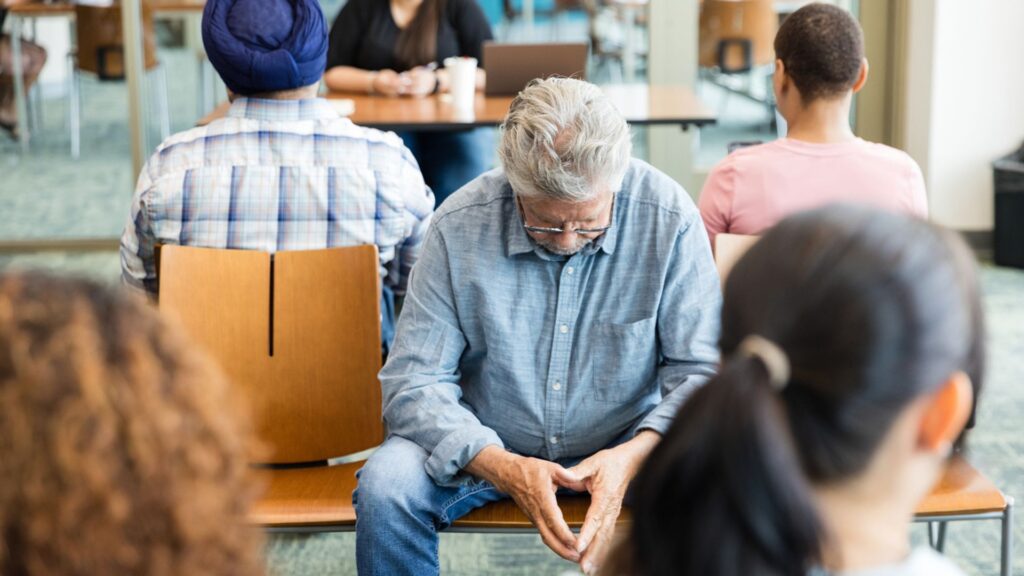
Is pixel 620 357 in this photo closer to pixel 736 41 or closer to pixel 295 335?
pixel 295 335

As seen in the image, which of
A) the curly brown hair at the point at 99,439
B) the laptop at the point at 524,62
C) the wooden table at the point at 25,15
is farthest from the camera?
the wooden table at the point at 25,15

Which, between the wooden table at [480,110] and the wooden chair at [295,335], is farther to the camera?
the wooden table at [480,110]

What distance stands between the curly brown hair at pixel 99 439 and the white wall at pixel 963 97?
15.4 ft

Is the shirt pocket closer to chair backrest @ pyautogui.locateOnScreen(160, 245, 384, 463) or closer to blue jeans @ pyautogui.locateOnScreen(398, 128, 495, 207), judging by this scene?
chair backrest @ pyautogui.locateOnScreen(160, 245, 384, 463)

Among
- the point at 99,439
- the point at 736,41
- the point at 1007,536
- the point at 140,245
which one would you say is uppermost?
the point at 736,41

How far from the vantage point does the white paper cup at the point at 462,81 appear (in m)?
3.77

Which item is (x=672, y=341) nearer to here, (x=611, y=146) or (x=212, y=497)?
(x=611, y=146)

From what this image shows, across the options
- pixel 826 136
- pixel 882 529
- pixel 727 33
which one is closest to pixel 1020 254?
pixel 727 33

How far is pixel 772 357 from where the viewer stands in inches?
39.7

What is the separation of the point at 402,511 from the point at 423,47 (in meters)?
2.39

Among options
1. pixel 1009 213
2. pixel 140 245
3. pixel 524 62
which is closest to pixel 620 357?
pixel 140 245

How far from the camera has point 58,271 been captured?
3.15 feet

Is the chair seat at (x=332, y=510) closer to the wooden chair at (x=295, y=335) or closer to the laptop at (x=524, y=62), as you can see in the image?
the wooden chair at (x=295, y=335)

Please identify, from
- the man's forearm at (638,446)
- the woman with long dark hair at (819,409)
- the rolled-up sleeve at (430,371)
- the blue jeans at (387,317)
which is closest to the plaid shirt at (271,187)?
the blue jeans at (387,317)
